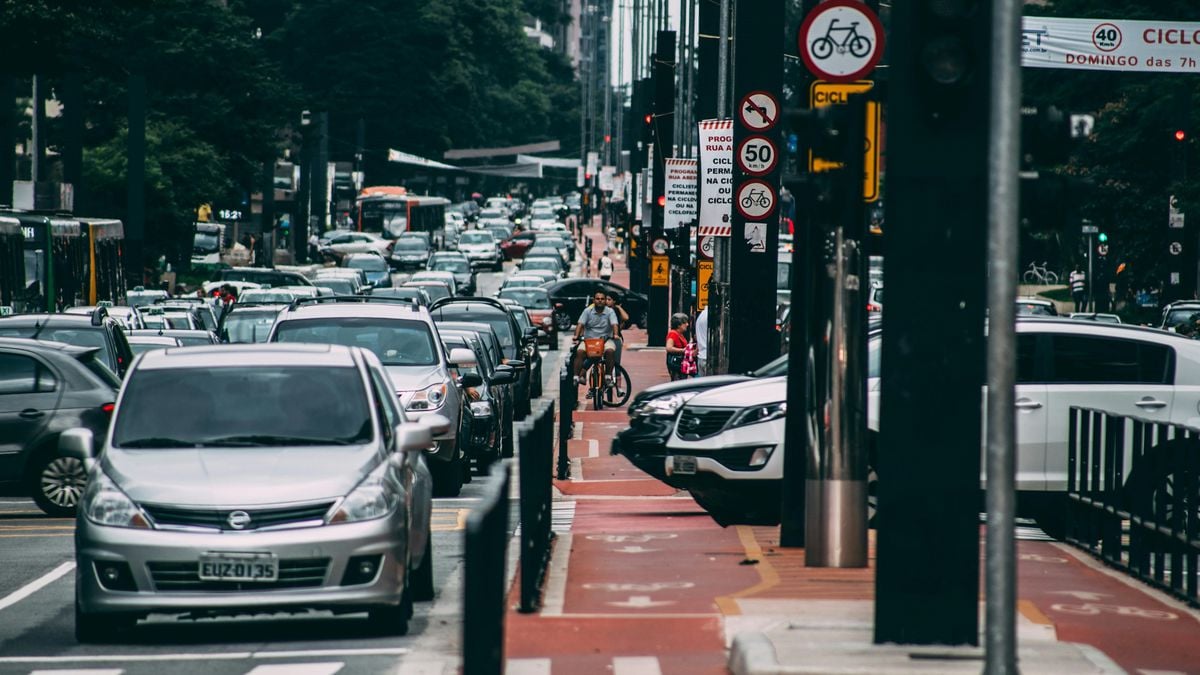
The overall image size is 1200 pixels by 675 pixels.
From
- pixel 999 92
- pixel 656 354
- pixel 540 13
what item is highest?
pixel 540 13

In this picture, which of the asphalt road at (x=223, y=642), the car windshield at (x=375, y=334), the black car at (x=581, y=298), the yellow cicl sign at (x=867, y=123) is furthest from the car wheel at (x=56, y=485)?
the black car at (x=581, y=298)

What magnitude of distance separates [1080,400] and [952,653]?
6877 mm

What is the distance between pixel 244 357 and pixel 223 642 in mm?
1648

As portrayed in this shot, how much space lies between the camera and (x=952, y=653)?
28.8 feet

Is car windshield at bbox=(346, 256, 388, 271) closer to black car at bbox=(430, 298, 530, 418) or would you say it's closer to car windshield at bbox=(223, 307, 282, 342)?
black car at bbox=(430, 298, 530, 418)

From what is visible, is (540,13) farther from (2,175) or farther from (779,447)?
(779,447)

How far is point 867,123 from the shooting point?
37.3 feet

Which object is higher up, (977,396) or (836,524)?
(977,396)

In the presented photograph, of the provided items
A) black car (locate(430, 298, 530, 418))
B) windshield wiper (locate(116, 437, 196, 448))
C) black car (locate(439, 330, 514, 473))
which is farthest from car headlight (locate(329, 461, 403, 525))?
black car (locate(430, 298, 530, 418))

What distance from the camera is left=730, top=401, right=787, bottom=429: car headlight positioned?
596 inches

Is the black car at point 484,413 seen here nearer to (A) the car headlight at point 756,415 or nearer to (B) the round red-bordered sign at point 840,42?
(A) the car headlight at point 756,415

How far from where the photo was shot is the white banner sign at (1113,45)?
40812 mm

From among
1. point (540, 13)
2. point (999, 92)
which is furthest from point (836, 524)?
point (540, 13)

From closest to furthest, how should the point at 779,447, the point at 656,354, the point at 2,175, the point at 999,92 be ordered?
the point at 999,92 < the point at 779,447 < the point at 656,354 < the point at 2,175
